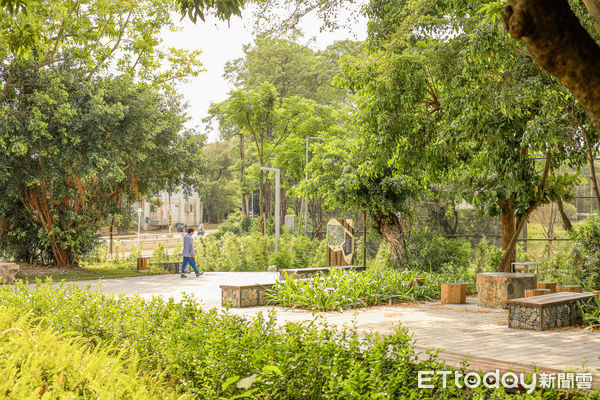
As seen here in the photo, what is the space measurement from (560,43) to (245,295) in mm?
8785

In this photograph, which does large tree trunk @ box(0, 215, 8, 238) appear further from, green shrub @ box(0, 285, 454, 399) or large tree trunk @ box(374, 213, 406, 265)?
green shrub @ box(0, 285, 454, 399)

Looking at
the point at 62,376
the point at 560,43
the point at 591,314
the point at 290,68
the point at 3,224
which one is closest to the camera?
the point at 560,43

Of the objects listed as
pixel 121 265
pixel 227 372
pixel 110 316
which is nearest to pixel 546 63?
pixel 227 372

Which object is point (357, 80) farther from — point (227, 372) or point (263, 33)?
point (227, 372)

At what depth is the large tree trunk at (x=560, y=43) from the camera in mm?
2779

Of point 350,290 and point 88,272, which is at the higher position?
point 350,290

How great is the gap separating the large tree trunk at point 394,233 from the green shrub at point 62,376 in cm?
1202

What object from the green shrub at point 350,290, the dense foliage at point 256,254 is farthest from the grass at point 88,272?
the green shrub at point 350,290

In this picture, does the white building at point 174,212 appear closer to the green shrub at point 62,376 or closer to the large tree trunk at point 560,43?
the green shrub at point 62,376

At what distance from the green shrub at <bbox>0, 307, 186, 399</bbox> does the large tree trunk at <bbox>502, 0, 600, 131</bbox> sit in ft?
11.1

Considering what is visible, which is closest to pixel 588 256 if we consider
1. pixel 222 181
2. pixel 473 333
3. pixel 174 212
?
pixel 473 333

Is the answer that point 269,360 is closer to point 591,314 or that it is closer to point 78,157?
Result: point 591,314

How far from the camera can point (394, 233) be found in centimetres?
1652

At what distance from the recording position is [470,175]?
12969mm
